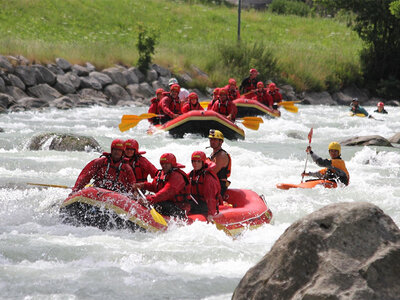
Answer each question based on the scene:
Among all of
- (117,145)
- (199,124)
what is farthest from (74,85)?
(117,145)

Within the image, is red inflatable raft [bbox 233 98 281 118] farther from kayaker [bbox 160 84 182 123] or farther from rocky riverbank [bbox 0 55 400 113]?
rocky riverbank [bbox 0 55 400 113]

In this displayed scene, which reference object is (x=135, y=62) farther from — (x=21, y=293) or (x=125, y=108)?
(x=21, y=293)

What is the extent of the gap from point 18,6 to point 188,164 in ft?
60.5

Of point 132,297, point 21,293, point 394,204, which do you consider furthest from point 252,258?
point 394,204

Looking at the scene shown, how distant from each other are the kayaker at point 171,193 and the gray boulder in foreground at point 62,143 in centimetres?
410

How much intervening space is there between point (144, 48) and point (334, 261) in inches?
705

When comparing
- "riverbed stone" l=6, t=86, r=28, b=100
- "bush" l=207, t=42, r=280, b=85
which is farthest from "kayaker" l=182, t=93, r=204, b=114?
"bush" l=207, t=42, r=280, b=85

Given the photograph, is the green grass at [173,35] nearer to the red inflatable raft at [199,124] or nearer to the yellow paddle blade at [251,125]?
the red inflatable raft at [199,124]

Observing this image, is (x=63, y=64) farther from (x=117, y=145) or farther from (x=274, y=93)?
(x=117, y=145)

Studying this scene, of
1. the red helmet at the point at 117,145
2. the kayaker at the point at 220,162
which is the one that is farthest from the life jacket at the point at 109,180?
the kayaker at the point at 220,162

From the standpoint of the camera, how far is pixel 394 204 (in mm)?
7590

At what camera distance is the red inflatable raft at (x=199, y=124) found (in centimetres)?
1220

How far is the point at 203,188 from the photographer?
20.3 feet

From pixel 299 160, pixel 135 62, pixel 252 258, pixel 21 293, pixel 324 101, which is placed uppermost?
pixel 21 293
